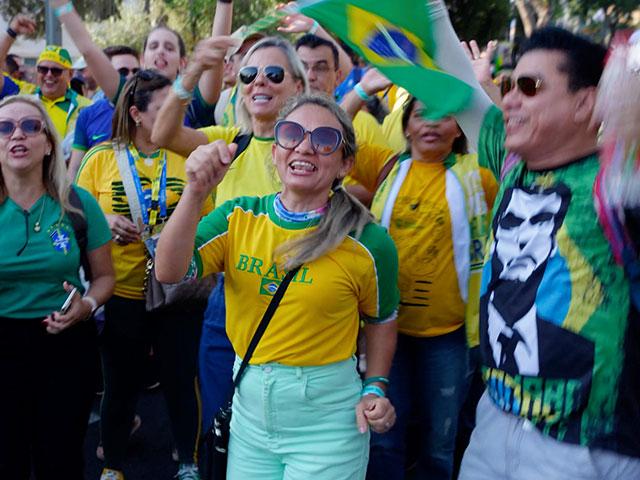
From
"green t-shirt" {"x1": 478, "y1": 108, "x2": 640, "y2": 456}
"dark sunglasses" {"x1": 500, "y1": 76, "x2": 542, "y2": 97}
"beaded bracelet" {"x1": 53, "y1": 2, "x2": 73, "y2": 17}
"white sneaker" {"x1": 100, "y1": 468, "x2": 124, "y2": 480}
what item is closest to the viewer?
"green t-shirt" {"x1": 478, "y1": 108, "x2": 640, "y2": 456}

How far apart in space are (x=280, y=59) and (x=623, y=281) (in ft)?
6.13

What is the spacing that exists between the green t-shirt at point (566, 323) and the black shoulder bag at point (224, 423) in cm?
69

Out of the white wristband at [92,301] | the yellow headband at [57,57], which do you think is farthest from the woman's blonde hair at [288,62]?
the yellow headband at [57,57]

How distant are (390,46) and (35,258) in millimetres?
1685

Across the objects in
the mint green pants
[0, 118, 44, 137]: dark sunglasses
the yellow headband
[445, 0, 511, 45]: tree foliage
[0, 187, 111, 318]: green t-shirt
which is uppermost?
[445, 0, 511, 45]: tree foliage

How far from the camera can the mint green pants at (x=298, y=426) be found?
224cm

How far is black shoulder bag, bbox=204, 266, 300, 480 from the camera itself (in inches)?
88.7

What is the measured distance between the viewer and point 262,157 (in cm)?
301

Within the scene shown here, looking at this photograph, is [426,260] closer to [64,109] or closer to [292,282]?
[292,282]

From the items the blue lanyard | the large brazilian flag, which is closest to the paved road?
the blue lanyard

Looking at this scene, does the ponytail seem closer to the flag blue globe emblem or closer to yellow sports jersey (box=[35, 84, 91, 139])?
the flag blue globe emblem

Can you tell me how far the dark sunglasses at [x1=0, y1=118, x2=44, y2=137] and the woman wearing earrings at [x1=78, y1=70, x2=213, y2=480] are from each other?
1.95 ft

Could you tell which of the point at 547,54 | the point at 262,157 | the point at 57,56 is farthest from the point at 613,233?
the point at 57,56

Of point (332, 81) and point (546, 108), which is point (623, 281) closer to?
point (546, 108)
